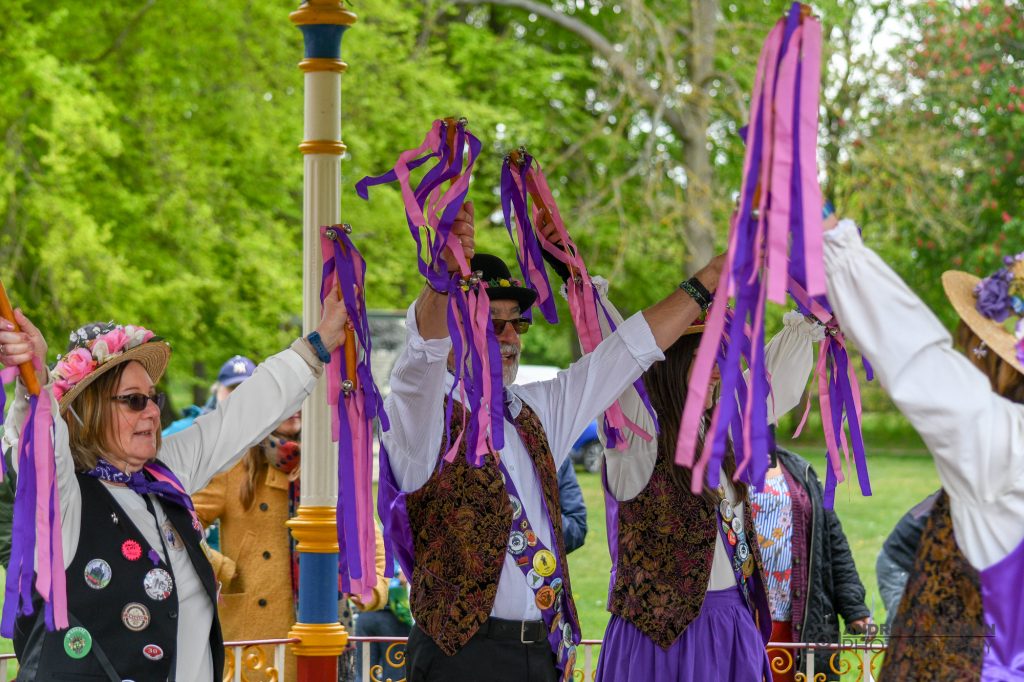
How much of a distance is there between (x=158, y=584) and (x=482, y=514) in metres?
0.79

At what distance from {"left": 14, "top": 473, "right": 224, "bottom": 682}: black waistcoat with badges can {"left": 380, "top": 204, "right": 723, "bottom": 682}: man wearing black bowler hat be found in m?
0.63

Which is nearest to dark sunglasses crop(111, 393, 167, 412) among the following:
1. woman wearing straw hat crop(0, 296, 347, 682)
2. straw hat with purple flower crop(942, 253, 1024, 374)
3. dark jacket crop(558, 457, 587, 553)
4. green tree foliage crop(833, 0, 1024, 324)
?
woman wearing straw hat crop(0, 296, 347, 682)

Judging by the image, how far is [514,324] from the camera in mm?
3721

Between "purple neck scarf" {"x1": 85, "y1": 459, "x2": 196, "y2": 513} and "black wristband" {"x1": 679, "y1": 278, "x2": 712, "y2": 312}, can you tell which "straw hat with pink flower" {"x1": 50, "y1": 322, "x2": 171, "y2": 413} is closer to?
"purple neck scarf" {"x1": 85, "y1": 459, "x2": 196, "y2": 513}

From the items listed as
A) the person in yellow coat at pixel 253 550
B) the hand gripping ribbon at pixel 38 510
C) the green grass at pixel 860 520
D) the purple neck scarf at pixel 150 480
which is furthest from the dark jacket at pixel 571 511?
the green grass at pixel 860 520

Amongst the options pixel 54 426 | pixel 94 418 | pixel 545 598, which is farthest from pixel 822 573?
pixel 54 426

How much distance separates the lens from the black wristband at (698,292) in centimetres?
344

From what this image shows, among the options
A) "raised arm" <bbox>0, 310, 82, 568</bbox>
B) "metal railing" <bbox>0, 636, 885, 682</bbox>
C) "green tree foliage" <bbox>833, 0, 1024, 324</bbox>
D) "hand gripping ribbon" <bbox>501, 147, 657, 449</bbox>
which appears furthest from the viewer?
"green tree foliage" <bbox>833, 0, 1024, 324</bbox>

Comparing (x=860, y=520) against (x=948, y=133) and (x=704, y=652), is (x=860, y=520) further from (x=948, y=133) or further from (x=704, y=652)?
(x=704, y=652)

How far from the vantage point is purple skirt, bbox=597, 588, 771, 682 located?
3.76 meters

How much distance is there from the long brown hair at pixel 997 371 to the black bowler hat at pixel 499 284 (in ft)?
4.43

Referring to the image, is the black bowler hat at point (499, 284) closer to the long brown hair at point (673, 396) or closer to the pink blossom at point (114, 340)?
the long brown hair at point (673, 396)

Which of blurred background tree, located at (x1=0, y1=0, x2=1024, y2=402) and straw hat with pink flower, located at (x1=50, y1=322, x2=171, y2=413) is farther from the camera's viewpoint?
blurred background tree, located at (x1=0, y1=0, x2=1024, y2=402)

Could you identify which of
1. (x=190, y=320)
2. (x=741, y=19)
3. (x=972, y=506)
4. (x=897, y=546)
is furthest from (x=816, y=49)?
(x=741, y=19)
